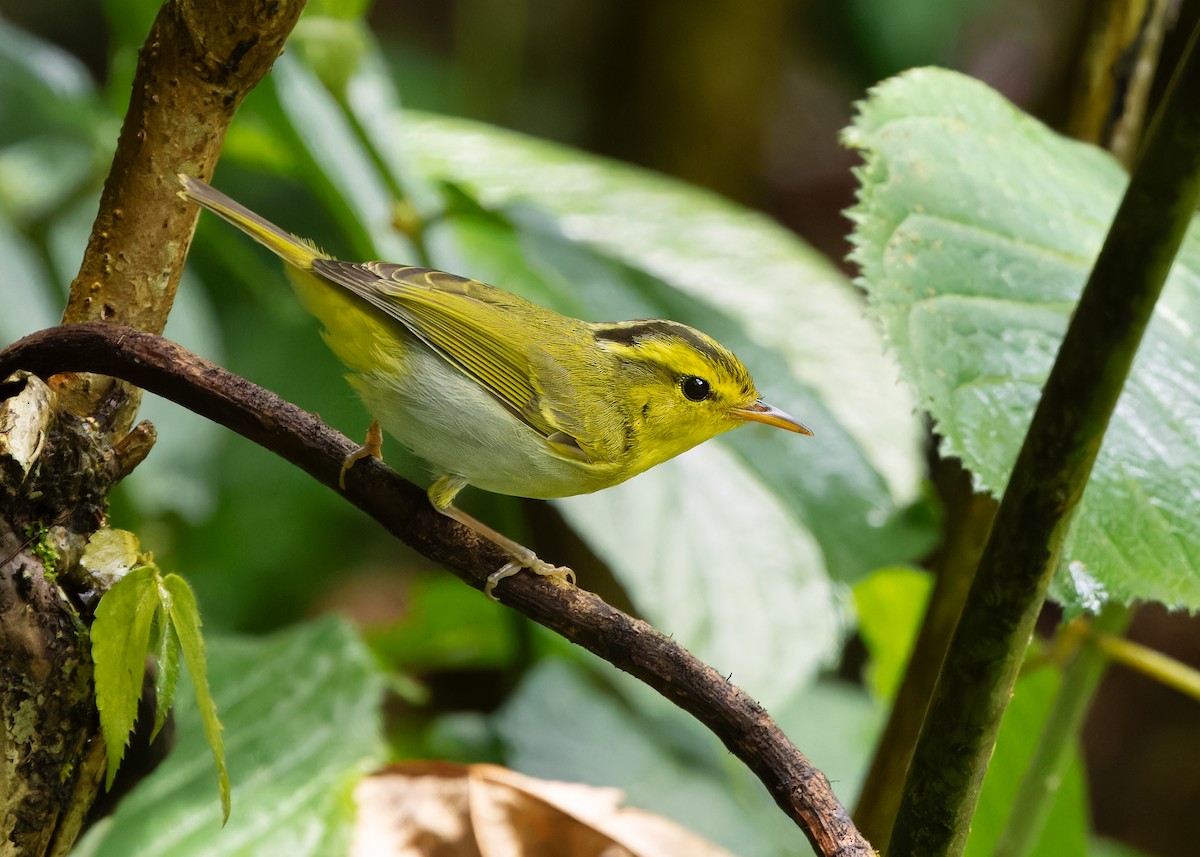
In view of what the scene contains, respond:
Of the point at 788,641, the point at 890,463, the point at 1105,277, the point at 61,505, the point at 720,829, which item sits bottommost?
the point at 720,829

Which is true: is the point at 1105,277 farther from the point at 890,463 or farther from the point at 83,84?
the point at 83,84

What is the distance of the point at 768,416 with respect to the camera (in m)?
1.57

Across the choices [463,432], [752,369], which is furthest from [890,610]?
[463,432]

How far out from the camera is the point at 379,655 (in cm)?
255

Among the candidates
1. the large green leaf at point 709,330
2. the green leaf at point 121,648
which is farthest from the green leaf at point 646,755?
the green leaf at point 121,648

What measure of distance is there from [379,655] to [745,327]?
3.62ft

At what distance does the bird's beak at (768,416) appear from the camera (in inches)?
59.9

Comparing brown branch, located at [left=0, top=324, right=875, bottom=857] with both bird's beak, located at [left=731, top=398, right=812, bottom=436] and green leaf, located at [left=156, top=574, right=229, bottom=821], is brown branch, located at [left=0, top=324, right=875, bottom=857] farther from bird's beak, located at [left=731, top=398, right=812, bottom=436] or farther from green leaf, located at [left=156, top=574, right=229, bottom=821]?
bird's beak, located at [left=731, top=398, right=812, bottom=436]

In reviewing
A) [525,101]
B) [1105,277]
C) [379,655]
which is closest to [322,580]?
[379,655]

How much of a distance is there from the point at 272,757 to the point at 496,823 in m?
0.55

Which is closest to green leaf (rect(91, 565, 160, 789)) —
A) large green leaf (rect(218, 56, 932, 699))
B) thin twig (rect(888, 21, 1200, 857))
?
thin twig (rect(888, 21, 1200, 857))

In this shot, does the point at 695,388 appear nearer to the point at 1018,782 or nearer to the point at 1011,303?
the point at 1011,303

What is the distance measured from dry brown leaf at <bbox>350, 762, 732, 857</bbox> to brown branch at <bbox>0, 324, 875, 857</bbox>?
1.36 feet

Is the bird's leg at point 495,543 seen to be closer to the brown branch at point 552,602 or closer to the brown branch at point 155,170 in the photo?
the brown branch at point 552,602
